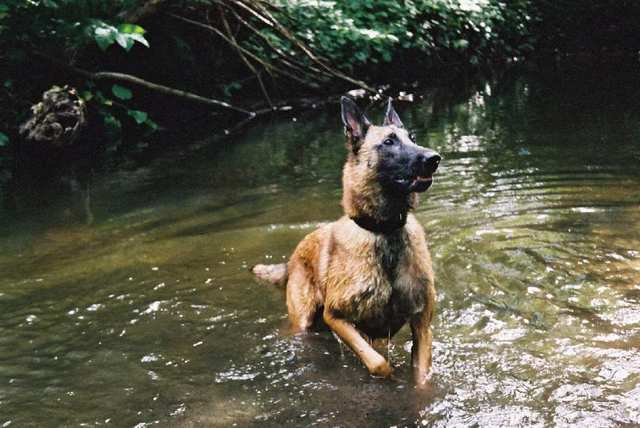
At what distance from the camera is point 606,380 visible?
4.09m

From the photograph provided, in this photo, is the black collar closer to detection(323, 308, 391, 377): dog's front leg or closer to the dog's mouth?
the dog's mouth

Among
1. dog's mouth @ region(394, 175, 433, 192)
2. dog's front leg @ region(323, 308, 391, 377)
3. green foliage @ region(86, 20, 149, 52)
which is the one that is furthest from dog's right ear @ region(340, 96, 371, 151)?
green foliage @ region(86, 20, 149, 52)

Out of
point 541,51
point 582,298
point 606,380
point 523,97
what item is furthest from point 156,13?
point 541,51

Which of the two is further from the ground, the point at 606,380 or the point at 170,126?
the point at 170,126

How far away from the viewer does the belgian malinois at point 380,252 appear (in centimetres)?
438

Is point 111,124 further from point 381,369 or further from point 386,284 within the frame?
point 381,369

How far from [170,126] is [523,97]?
30.1 ft

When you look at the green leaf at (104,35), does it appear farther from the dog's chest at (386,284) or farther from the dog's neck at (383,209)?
the dog's chest at (386,284)

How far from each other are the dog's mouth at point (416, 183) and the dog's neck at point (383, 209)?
14 centimetres

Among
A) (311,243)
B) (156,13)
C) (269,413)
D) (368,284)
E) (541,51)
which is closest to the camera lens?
(269,413)

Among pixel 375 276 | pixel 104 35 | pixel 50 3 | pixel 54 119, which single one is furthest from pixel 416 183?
pixel 54 119

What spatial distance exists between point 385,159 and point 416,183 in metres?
0.28

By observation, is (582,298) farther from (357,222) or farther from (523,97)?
(523,97)

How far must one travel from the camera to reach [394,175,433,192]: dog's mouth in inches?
170
